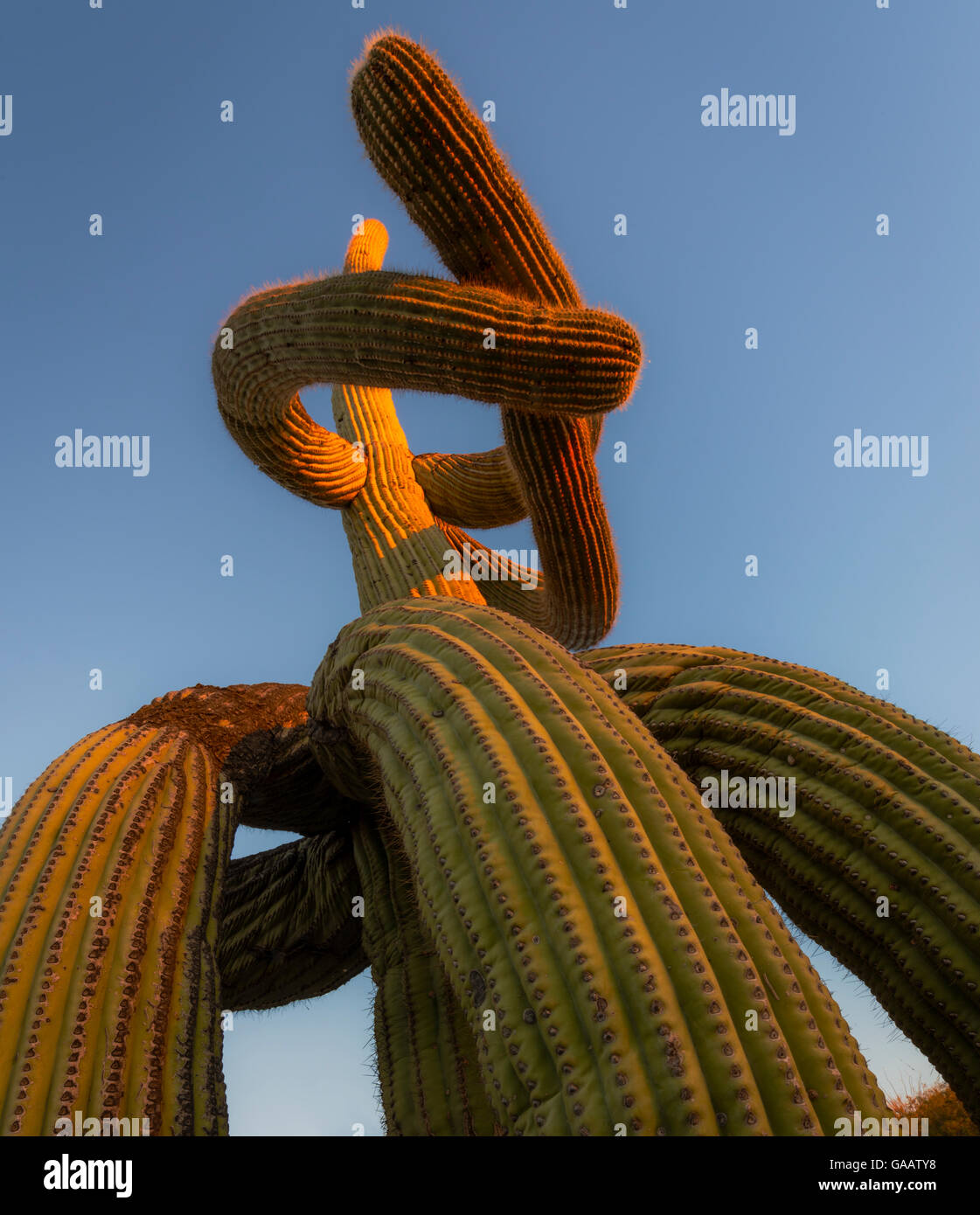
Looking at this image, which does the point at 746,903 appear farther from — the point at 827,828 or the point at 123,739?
the point at 123,739

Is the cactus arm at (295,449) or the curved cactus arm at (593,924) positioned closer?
the curved cactus arm at (593,924)

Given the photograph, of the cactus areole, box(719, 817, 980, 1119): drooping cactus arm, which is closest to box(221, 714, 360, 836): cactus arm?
the cactus areole

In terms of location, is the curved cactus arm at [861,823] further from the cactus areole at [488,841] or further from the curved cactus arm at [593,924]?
the curved cactus arm at [593,924]

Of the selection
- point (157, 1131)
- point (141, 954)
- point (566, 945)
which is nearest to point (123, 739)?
point (141, 954)

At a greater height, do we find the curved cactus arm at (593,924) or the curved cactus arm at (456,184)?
the curved cactus arm at (456,184)

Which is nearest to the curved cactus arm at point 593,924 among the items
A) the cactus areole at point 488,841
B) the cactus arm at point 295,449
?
the cactus areole at point 488,841

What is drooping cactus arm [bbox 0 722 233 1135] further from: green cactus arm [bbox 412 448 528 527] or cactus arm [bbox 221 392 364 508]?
green cactus arm [bbox 412 448 528 527]

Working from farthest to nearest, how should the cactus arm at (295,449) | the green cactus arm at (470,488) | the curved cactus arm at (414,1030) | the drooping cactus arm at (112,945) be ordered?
1. the green cactus arm at (470,488)
2. the cactus arm at (295,449)
3. the curved cactus arm at (414,1030)
4. the drooping cactus arm at (112,945)
